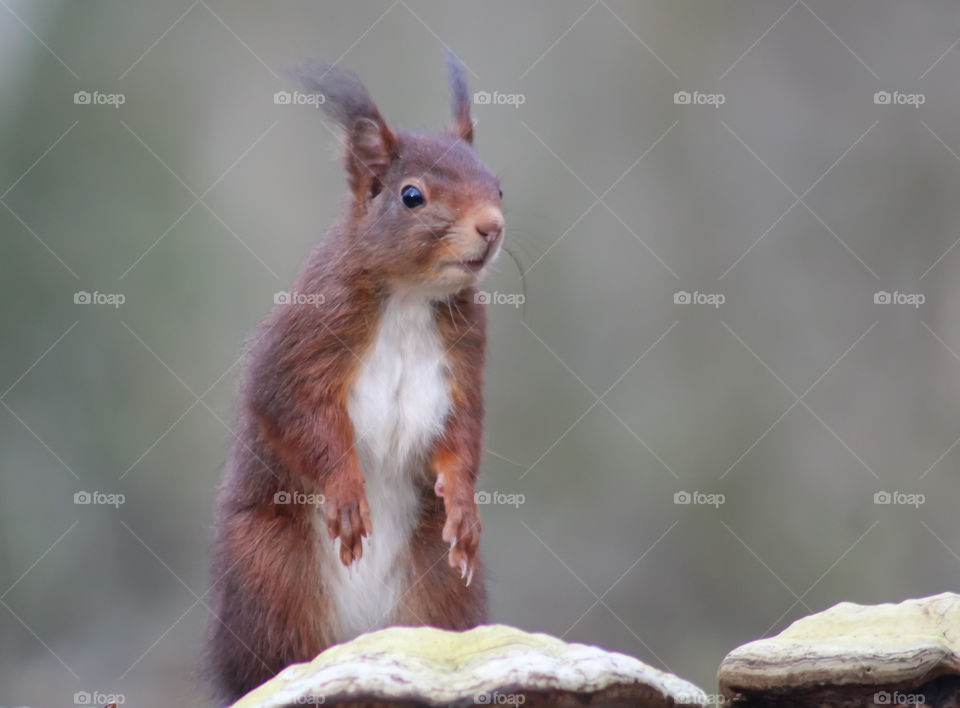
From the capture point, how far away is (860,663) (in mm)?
1893

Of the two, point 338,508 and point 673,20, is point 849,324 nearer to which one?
point 673,20

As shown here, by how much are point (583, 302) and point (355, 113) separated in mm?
2489

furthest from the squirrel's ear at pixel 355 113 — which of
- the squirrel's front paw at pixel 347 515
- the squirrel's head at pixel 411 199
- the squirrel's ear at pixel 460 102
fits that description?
the squirrel's front paw at pixel 347 515

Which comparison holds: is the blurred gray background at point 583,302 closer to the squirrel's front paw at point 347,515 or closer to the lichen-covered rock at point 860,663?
the squirrel's front paw at point 347,515

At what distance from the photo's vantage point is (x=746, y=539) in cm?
491

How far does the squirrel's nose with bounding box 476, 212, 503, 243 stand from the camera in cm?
240

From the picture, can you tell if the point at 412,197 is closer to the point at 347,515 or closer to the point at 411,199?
the point at 411,199

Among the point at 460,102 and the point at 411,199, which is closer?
the point at 411,199

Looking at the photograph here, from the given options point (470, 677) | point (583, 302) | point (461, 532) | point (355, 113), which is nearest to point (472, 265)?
point (355, 113)

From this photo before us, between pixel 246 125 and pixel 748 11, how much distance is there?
198 centimetres

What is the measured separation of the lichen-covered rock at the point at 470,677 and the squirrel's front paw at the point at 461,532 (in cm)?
67

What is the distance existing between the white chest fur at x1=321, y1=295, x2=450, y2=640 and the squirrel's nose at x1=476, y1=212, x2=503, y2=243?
0.80ft

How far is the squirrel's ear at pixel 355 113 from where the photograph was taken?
2.50 m

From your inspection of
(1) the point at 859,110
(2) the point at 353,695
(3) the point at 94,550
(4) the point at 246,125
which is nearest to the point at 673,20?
(1) the point at 859,110
